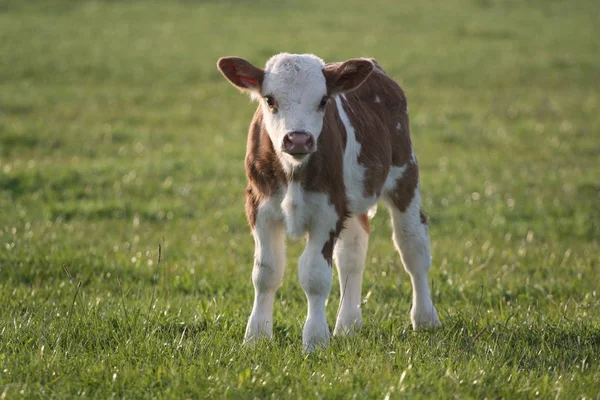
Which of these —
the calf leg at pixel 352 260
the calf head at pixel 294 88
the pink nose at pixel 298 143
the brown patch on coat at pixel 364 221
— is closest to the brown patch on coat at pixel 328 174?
the calf head at pixel 294 88

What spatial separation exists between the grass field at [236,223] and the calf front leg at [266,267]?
0.20m

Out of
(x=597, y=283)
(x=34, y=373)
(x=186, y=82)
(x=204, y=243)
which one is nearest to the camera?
(x=34, y=373)

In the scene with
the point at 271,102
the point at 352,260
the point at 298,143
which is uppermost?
the point at 271,102

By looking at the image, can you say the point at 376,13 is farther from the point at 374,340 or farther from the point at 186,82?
the point at 374,340

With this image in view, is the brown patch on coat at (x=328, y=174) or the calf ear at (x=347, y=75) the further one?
the calf ear at (x=347, y=75)

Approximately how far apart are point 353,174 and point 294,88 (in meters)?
0.91

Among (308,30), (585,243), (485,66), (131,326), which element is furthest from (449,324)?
(308,30)

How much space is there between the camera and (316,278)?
20.2 ft

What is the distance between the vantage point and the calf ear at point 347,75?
6.25 m

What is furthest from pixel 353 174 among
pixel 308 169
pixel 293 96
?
pixel 293 96

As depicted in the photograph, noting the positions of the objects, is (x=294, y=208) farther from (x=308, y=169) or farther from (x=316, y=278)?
(x=316, y=278)

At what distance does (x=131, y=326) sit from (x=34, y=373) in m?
1.11

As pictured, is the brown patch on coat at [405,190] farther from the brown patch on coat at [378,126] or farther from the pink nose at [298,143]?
the pink nose at [298,143]

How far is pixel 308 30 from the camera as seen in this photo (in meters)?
32.1
